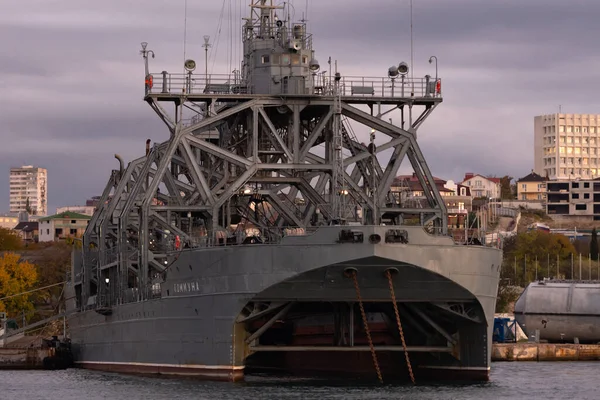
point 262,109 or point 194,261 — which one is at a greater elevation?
point 262,109

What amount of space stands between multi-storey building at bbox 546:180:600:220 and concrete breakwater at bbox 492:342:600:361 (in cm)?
12479

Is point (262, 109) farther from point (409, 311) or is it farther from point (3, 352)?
point (3, 352)

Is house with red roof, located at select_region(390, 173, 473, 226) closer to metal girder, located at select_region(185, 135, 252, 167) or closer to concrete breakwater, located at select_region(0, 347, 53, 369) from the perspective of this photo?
metal girder, located at select_region(185, 135, 252, 167)

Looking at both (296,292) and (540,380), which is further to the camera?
(540,380)

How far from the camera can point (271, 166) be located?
184 feet

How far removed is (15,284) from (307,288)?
65576mm

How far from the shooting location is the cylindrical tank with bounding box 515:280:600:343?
7850 cm

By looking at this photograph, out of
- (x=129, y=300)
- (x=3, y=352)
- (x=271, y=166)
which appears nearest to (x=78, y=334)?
(x=3, y=352)

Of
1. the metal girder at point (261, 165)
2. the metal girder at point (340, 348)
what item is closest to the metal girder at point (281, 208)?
the metal girder at point (261, 165)

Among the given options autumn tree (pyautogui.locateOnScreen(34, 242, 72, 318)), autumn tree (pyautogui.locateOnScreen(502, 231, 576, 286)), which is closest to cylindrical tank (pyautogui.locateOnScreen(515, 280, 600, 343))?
autumn tree (pyautogui.locateOnScreen(502, 231, 576, 286))

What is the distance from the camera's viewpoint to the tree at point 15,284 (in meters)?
108

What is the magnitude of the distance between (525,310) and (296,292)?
115 feet

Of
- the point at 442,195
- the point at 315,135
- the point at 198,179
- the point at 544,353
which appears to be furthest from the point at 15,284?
the point at 442,195

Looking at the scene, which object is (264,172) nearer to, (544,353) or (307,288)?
(307,288)
